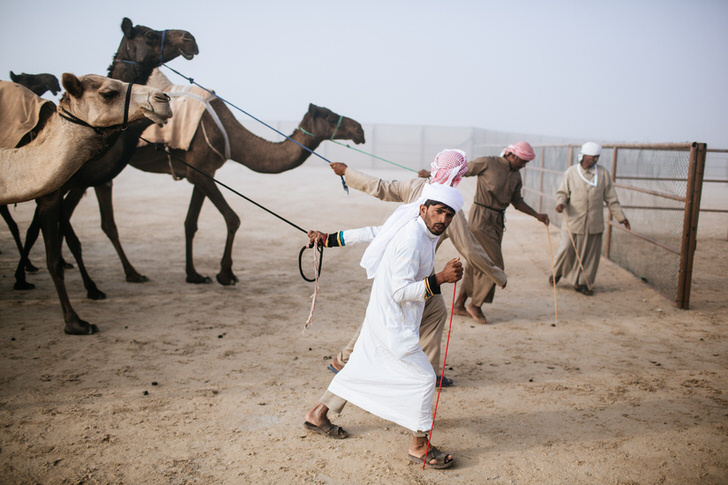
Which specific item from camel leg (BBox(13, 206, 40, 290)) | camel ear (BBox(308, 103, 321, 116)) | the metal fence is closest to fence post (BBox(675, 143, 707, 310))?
the metal fence

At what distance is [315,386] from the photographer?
4324 millimetres

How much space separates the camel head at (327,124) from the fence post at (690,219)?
12.9 ft

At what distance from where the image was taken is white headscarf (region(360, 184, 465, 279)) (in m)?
3.16

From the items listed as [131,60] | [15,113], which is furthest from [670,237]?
[15,113]

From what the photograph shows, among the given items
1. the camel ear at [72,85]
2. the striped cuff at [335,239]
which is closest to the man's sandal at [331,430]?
the striped cuff at [335,239]

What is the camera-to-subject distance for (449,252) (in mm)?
9727

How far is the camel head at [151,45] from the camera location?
21.4 feet

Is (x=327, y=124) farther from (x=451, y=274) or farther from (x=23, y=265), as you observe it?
(x=451, y=274)

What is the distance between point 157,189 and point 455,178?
55.4 ft

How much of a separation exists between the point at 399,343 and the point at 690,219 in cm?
491

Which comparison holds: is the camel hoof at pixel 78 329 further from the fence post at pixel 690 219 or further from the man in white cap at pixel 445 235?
the fence post at pixel 690 219

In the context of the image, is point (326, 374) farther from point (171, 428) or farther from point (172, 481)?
point (172, 481)

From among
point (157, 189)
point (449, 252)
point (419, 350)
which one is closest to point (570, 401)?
point (419, 350)

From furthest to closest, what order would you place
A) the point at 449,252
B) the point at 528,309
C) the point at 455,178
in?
the point at 449,252, the point at 528,309, the point at 455,178
